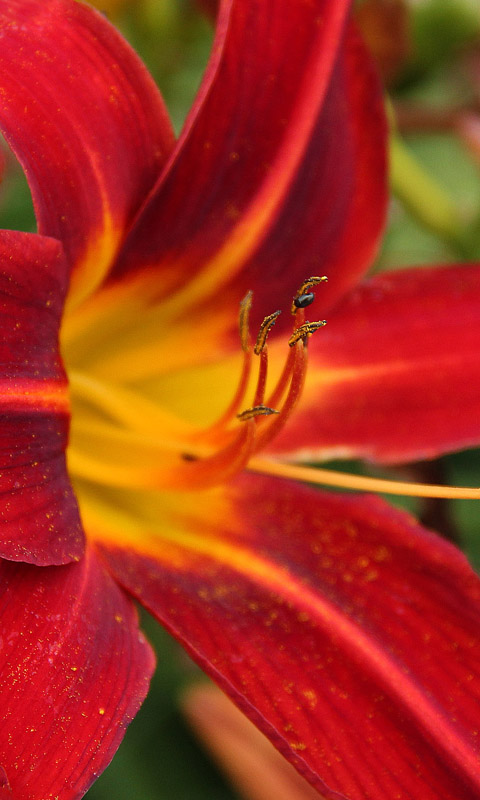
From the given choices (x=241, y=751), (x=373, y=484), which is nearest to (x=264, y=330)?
(x=373, y=484)

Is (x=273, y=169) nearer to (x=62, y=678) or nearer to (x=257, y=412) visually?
(x=257, y=412)

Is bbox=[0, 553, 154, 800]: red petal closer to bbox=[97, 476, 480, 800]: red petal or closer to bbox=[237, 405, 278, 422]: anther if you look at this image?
bbox=[97, 476, 480, 800]: red petal

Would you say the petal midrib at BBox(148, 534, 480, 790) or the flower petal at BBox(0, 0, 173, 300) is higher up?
the flower petal at BBox(0, 0, 173, 300)

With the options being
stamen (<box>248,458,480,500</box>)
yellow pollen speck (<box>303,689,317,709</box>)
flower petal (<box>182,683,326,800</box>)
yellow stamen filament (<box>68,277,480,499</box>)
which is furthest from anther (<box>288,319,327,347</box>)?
flower petal (<box>182,683,326,800</box>)

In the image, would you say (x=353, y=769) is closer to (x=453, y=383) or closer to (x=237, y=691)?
(x=237, y=691)

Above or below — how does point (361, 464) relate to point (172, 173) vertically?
below

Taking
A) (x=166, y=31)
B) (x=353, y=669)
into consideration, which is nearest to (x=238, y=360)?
(x=353, y=669)

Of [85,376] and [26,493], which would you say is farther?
[85,376]
